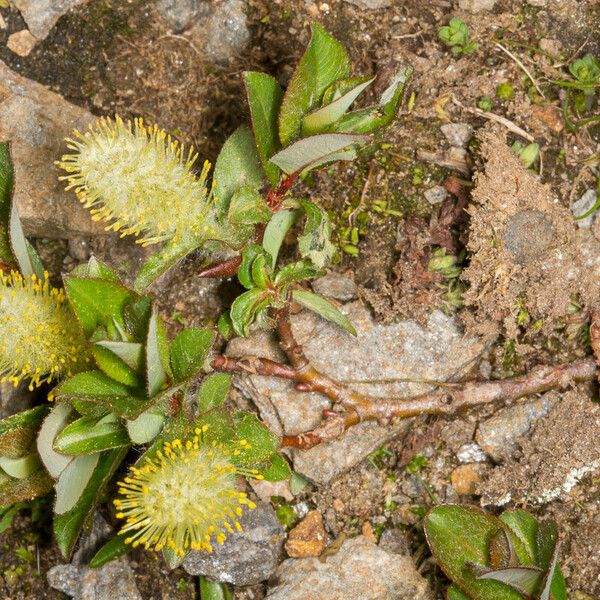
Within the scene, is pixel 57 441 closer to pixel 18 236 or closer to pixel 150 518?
pixel 150 518

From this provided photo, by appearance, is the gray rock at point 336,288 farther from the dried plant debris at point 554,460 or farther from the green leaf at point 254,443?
the dried plant debris at point 554,460

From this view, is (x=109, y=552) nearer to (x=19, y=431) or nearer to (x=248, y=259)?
(x=19, y=431)

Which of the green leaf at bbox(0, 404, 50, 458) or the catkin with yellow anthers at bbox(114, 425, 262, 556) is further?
the green leaf at bbox(0, 404, 50, 458)

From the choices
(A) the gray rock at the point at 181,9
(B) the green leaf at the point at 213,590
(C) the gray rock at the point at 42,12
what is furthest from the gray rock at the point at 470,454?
(C) the gray rock at the point at 42,12

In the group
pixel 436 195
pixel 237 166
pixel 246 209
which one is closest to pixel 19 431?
pixel 246 209

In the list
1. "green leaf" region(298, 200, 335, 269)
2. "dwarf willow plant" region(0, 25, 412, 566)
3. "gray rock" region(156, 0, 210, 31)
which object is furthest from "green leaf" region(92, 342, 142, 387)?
"gray rock" region(156, 0, 210, 31)

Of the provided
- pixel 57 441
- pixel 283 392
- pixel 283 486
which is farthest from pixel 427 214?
pixel 57 441

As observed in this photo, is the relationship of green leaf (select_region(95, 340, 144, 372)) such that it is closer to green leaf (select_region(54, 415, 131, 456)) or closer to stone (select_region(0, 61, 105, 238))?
green leaf (select_region(54, 415, 131, 456))
